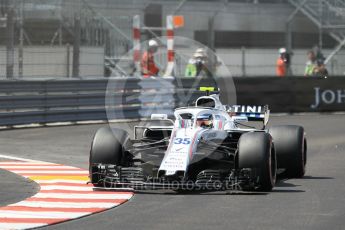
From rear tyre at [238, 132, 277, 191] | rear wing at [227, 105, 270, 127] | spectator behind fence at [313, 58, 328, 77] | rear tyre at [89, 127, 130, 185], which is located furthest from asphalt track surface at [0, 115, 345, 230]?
spectator behind fence at [313, 58, 328, 77]

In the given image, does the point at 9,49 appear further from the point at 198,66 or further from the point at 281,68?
the point at 281,68

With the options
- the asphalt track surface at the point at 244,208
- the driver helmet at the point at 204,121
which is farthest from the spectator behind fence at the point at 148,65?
the driver helmet at the point at 204,121

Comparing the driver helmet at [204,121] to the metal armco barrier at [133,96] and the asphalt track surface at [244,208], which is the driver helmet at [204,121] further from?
the metal armco barrier at [133,96]

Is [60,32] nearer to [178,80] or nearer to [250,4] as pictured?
[178,80]

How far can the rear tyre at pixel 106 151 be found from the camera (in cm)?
1084

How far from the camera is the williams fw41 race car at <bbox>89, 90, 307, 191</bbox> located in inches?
407

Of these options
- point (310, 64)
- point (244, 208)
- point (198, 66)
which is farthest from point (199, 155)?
point (310, 64)

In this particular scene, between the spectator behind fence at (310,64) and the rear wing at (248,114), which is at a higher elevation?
the spectator behind fence at (310,64)

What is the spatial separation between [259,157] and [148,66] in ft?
43.1

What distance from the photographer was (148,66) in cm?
2328

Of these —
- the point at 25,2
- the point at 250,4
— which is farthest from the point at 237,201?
the point at 250,4

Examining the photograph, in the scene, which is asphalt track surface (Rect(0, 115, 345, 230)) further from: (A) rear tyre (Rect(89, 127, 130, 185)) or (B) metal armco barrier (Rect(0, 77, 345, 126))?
(B) metal armco barrier (Rect(0, 77, 345, 126))

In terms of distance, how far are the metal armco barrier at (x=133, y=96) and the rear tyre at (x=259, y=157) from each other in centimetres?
665

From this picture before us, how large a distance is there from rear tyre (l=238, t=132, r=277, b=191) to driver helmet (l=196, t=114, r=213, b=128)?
70 centimetres
